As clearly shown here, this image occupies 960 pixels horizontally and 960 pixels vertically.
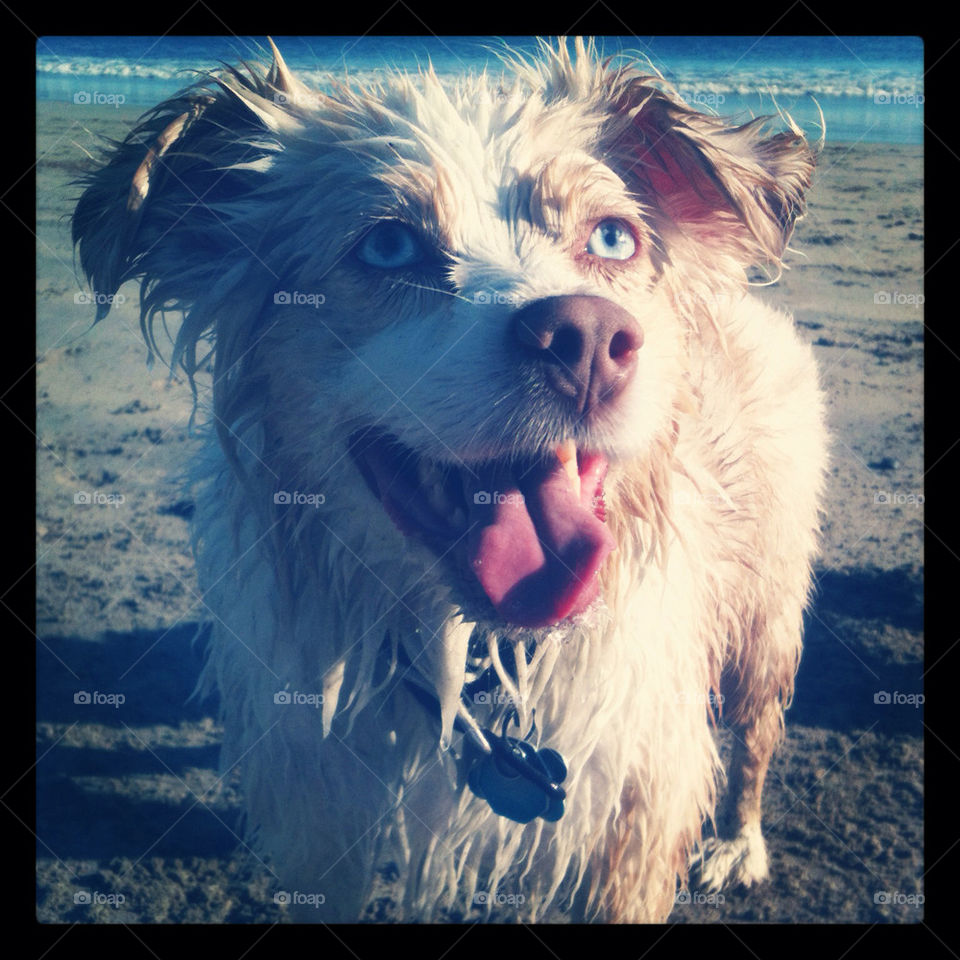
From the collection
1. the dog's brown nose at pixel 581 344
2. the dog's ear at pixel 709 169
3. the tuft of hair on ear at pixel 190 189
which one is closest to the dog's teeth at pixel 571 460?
the dog's brown nose at pixel 581 344

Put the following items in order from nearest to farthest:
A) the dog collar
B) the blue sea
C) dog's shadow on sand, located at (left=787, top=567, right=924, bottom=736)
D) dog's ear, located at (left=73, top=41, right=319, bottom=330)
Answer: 1. dog's ear, located at (left=73, top=41, right=319, bottom=330)
2. the dog collar
3. the blue sea
4. dog's shadow on sand, located at (left=787, top=567, right=924, bottom=736)

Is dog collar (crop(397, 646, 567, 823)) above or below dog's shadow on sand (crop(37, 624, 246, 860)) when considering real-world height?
above

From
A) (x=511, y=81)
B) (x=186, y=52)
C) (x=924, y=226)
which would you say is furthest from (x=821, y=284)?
(x=186, y=52)

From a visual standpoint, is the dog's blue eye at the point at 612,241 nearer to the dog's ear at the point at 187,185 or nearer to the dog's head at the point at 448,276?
the dog's head at the point at 448,276

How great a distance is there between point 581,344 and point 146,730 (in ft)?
6.02

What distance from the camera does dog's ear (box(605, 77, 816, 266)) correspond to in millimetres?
1939

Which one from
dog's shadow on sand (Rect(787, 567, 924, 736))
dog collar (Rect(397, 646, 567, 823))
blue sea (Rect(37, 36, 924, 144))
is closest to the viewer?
dog collar (Rect(397, 646, 567, 823))

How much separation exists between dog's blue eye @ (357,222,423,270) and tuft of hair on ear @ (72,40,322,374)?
300mm

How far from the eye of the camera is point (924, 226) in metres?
2.50

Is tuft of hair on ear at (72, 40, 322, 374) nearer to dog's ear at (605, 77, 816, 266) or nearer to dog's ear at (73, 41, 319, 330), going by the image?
dog's ear at (73, 41, 319, 330)

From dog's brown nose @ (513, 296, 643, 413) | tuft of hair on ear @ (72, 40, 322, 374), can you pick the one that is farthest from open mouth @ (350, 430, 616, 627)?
tuft of hair on ear @ (72, 40, 322, 374)

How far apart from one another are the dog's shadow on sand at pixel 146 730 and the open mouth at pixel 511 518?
1153 millimetres

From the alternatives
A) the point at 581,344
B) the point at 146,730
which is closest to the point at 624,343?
the point at 581,344

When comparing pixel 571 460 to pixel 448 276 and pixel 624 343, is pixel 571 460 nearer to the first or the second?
pixel 624 343
